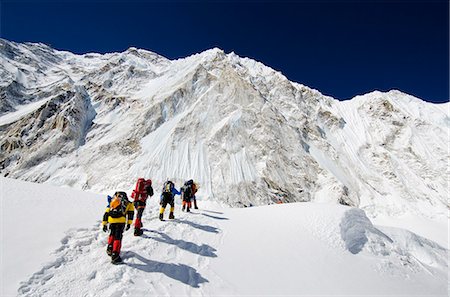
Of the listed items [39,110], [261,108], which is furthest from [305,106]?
[39,110]

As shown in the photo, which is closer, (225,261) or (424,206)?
(225,261)

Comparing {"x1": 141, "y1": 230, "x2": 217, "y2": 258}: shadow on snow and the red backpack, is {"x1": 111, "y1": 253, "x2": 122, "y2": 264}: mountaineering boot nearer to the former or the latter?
{"x1": 141, "y1": 230, "x2": 217, "y2": 258}: shadow on snow

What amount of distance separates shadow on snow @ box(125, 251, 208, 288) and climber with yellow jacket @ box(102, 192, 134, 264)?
45 centimetres

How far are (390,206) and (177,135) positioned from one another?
3870 centimetres

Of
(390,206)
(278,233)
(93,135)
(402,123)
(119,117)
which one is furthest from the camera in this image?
(402,123)

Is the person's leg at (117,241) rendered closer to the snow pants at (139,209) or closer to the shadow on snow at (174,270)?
the shadow on snow at (174,270)

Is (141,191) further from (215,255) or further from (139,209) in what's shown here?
(215,255)

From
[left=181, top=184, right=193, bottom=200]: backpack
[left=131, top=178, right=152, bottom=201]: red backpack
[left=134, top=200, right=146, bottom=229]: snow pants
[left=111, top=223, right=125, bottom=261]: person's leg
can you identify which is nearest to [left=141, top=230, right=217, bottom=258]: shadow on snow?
[left=134, top=200, right=146, bottom=229]: snow pants

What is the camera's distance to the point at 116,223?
7129 millimetres

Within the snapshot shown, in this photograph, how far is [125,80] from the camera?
→ 7519 centimetres

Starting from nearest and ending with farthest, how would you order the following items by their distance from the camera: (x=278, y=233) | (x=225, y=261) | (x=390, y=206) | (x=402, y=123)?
(x=225, y=261), (x=278, y=233), (x=390, y=206), (x=402, y=123)

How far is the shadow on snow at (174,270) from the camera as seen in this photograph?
6740 millimetres

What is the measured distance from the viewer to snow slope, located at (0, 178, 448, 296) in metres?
6.19

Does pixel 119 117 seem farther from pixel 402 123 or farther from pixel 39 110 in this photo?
pixel 402 123
